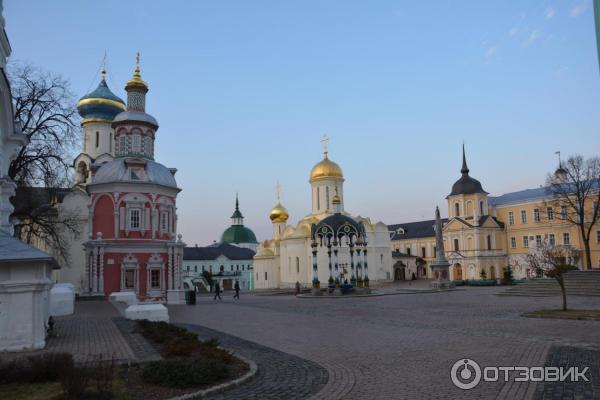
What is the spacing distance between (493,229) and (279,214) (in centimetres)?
2698

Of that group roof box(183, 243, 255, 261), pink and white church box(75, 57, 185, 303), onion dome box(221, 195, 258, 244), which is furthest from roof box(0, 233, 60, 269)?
onion dome box(221, 195, 258, 244)

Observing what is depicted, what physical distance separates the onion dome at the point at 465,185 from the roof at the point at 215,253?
138 ft

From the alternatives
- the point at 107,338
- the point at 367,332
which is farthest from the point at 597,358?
the point at 107,338

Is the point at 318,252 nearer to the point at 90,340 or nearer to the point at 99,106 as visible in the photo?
the point at 99,106

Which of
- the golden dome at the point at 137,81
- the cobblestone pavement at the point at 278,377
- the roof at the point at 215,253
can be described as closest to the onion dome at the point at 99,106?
the golden dome at the point at 137,81

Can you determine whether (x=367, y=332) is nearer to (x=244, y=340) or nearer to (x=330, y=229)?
(x=244, y=340)

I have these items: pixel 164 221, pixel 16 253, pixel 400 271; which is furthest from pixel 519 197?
pixel 16 253

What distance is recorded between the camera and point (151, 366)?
938 cm

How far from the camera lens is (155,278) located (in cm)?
3616

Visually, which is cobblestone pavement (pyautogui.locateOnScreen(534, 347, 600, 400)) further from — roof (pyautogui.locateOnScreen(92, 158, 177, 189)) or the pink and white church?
roof (pyautogui.locateOnScreen(92, 158, 177, 189))

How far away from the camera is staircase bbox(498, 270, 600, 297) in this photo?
99.1 ft

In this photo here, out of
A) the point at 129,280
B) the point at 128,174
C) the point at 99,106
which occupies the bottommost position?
the point at 129,280

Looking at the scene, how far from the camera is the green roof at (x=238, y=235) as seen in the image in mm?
111688

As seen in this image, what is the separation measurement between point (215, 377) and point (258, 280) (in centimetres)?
5508
